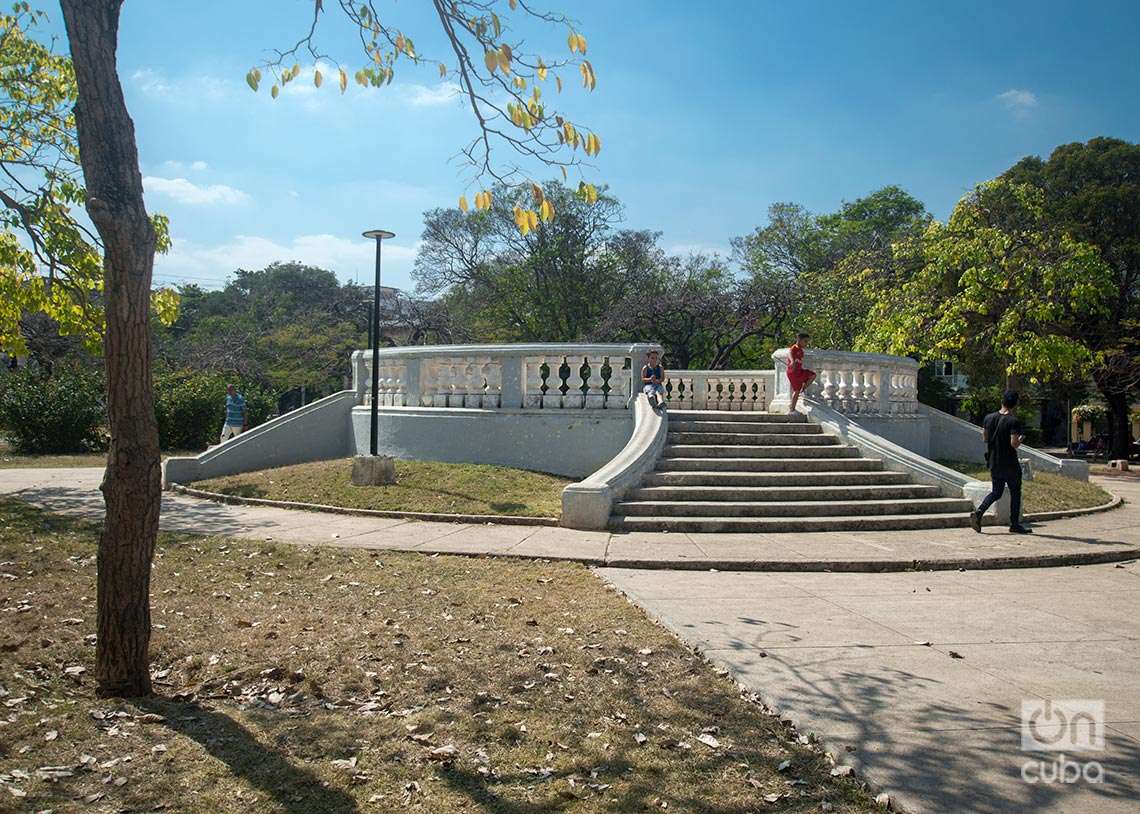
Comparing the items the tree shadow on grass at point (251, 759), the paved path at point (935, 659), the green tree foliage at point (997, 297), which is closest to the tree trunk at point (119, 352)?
the tree shadow on grass at point (251, 759)

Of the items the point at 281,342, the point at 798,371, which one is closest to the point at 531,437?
the point at 798,371

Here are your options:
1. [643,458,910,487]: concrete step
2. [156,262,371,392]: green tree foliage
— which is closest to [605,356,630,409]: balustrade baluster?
[643,458,910,487]: concrete step

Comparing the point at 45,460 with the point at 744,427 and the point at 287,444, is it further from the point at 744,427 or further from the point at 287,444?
the point at 744,427

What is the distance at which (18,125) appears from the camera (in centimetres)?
1362

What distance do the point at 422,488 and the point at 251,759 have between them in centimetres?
884

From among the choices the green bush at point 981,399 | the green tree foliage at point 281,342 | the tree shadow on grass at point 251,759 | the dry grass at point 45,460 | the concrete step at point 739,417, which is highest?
the green tree foliage at point 281,342

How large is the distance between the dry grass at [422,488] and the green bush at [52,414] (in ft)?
36.9

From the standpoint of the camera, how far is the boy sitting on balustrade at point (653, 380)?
13.4m

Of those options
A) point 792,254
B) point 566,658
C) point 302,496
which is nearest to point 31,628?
point 566,658

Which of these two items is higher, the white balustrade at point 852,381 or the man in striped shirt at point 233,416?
the white balustrade at point 852,381

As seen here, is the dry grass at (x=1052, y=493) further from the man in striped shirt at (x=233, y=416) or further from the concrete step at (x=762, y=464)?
the man in striped shirt at (x=233, y=416)

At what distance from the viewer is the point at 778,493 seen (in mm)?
11508

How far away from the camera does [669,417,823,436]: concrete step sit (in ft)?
44.9

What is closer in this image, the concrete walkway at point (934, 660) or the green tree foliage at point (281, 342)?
the concrete walkway at point (934, 660)
